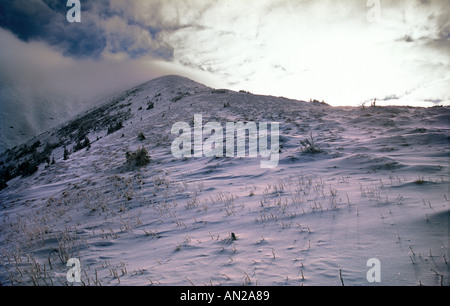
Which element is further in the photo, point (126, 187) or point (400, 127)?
point (400, 127)

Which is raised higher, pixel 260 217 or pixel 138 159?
pixel 138 159

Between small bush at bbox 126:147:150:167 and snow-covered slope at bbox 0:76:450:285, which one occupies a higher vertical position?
small bush at bbox 126:147:150:167

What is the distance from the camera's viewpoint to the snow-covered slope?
2473 mm

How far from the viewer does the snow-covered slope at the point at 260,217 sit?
8.11 feet

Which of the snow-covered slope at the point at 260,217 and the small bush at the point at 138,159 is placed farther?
the small bush at the point at 138,159

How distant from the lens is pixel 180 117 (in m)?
17.1

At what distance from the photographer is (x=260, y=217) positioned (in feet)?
13.0

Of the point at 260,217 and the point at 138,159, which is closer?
the point at 260,217

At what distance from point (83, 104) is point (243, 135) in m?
54.1

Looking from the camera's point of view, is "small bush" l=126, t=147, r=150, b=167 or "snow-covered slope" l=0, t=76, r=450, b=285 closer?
"snow-covered slope" l=0, t=76, r=450, b=285

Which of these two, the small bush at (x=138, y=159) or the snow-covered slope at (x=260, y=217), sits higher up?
the small bush at (x=138, y=159)
